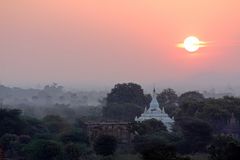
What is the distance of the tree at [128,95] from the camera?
64356 mm

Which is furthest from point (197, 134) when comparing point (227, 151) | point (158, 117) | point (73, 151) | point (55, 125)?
point (55, 125)

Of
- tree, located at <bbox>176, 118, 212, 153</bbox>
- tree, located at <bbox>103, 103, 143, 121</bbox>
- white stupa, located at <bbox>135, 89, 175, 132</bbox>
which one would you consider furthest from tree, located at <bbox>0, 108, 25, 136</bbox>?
tree, located at <bbox>103, 103, 143, 121</bbox>

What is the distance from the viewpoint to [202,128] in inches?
1555

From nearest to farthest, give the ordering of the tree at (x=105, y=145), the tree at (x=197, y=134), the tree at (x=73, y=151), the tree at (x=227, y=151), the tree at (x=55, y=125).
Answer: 1. the tree at (x=227, y=151)
2. the tree at (x=73, y=151)
3. the tree at (x=105, y=145)
4. the tree at (x=197, y=134)
5. the tree at (x=55, y=125)

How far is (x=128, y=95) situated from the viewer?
212 ft

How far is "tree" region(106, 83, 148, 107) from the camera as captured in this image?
211 ft

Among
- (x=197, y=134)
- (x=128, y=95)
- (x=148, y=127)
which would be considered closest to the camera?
(x=197, y=134)

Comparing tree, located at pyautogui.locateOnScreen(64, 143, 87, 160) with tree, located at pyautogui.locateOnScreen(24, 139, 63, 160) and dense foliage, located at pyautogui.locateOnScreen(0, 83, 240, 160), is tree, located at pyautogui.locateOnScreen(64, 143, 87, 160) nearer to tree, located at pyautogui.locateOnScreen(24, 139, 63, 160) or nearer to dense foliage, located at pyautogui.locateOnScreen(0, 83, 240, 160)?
dense foliage, located at pyautogui.locateOnScreen(0, 83, 240, 160)

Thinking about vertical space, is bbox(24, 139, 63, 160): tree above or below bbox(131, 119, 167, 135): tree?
below

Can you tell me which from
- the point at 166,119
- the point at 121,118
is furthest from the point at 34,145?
the point at 121,118

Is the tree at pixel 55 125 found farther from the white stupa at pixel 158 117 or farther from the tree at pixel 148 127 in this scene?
the tree at pixel 148 127

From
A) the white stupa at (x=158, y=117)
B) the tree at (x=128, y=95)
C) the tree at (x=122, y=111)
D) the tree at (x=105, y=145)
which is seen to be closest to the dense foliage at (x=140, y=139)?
the tree at (x=105, y=145)

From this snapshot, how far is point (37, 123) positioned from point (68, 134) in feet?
20.8

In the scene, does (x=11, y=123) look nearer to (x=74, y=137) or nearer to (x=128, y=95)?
(x=74, y=137)
